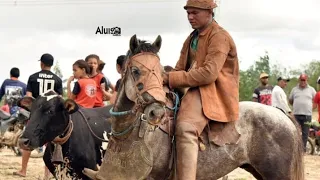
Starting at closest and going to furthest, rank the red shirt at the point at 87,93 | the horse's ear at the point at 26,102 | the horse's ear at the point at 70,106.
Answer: the horse's ear at the point at 70,106 < the horse's ear at the point at 26,102 < the red shirt at the point at 87,93

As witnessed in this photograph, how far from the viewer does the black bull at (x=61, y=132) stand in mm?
8617

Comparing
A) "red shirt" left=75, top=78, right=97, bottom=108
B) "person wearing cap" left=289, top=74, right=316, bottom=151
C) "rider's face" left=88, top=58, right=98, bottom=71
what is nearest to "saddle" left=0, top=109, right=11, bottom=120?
"rider's face" left=88, top=58, right=98, bottom=71

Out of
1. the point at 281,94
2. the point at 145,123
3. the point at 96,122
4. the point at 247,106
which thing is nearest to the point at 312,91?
the point at 281,94

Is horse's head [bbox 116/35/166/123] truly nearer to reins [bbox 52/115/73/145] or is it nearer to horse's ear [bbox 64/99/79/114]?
horse's ear [bbox 64/99/79/114]

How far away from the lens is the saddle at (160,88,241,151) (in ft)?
23.7

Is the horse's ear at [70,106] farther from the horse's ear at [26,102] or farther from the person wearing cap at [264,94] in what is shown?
the person wearing cap at [264,94]

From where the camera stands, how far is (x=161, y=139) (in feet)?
23.2

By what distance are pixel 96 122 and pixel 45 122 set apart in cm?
136

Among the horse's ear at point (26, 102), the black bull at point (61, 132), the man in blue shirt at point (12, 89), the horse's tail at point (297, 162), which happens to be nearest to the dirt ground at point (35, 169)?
the man in blue shirt at point (12, 89)

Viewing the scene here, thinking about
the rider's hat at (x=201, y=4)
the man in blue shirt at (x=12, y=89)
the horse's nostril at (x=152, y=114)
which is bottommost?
the man in blue shirt at (x=12, y=89)

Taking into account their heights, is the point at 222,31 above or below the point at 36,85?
above

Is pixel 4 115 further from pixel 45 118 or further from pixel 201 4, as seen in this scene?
pixel 201 4

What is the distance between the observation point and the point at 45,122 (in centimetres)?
873

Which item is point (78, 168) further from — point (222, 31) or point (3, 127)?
point (3, 127)
